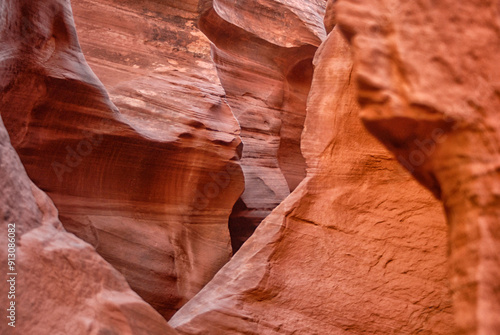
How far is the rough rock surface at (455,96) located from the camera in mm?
1754

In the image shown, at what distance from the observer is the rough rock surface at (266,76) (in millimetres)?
8320

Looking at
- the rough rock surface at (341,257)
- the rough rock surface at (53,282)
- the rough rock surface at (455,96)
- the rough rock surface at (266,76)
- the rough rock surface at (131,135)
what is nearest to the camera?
the rough rock surface at (455,96)

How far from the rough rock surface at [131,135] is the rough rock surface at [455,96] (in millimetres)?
3471

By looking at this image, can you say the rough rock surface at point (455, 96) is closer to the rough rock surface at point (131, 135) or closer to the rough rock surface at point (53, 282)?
the rough rock surface at point (53, 282)

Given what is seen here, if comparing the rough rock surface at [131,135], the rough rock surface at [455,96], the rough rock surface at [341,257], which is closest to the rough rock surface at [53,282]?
the rough rock surface at [341,257]

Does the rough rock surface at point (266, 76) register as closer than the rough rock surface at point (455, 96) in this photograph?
No

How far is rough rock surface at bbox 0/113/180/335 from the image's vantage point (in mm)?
2795

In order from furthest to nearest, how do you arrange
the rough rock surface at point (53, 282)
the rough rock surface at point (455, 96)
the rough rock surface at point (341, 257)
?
the rough rock surface at point (341, 257), the rough rock surface at point (53, 282), the rough rock surface at point (455, 96)

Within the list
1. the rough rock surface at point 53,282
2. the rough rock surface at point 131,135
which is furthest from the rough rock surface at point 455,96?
the rough rock surface at point 131,135

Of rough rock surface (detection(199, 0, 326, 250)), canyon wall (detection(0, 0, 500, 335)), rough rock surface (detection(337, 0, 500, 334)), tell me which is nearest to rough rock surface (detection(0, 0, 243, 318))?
canyon wall (detection(0, 0, 500, 335))

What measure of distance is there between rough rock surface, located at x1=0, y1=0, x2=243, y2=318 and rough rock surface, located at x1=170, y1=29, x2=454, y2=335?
173 cm

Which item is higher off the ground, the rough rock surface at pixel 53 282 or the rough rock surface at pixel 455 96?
the rough rock surface at pixel 455 96

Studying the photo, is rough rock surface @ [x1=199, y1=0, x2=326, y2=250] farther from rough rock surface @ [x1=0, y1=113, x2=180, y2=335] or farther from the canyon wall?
rough rock surface @ [x1=0, y1=113, x2=180, y2=335]

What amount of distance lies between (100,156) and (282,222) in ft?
8.26
